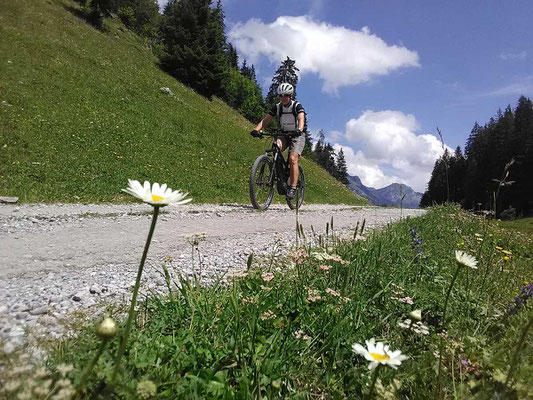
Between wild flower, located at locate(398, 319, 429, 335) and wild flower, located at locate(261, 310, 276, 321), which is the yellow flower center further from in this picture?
wild flower, located at locate(261, 310, 276, 321)

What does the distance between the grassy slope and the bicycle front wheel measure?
9.97ft

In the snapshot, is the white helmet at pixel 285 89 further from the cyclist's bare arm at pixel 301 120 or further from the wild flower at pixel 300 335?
the wild flower at pixel 300 335

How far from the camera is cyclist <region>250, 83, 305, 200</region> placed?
895cm

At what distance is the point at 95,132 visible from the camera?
14367 mm

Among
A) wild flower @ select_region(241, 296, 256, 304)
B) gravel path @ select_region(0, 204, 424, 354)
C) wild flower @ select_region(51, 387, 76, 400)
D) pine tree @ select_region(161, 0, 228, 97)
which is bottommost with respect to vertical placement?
gravel path @ select_region(0, 204, 424, 354)

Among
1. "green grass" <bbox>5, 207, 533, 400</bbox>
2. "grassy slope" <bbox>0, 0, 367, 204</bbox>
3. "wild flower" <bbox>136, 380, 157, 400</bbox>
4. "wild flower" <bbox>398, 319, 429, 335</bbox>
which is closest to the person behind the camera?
"wild flower" <bbox>136, 380, 157, 400</bbox>

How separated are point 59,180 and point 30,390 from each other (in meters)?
10.5

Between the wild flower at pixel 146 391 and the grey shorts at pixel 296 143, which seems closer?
the wild flower at pixel 146 391

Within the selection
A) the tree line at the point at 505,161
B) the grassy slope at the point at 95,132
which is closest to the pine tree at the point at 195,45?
the grassy slope at the point at 95,132

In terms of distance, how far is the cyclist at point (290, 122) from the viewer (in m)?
8.95

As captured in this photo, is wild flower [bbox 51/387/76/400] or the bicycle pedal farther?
the bicycle pedal

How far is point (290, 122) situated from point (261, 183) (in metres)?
1.91

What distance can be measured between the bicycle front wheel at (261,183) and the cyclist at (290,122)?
602mm

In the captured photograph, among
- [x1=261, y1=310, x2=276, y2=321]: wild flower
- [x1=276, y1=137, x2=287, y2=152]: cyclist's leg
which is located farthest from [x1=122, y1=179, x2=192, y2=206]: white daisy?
[x1=276, y1=137, x2=287, y2=152]: cyclist's leg
